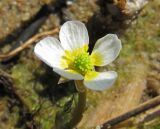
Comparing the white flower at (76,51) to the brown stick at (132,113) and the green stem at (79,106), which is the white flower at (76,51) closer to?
the green stem at (79,106)

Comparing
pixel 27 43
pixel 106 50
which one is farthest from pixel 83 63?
pixel 27 43

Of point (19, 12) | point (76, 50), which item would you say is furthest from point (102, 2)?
point (76, 50)

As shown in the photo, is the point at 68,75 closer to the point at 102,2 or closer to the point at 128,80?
the point at 128,80

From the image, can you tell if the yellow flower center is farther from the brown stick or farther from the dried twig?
the dried twig

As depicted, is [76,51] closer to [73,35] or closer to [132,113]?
[73,35]

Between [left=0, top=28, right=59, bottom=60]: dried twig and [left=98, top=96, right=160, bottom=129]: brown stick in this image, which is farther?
[left=0, top=28, right=59, bottom=60]: dried twig

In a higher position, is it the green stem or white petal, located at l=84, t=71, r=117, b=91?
white petal, located at l=84, t=71, r=117, b=91

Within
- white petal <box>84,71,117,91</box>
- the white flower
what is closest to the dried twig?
the white flower
